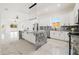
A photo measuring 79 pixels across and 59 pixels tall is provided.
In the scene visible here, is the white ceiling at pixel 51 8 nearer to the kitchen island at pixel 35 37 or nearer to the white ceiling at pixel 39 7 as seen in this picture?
the white ceiling at pixel 39 7

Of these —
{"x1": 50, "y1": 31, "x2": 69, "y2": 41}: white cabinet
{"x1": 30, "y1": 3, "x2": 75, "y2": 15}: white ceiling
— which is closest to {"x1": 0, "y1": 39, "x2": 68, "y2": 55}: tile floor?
{"x1": 50, "y1": 31, "x2": 69, "y2": 41}: white cabinet

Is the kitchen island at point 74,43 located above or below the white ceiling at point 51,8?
below

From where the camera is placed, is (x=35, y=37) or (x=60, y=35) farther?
(x=35, y=37)

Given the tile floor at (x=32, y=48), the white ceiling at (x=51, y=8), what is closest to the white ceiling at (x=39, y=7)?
the white ceiling at (x=51, y=8)

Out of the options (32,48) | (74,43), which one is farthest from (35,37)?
(74,43)

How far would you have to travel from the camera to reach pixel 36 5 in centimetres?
208

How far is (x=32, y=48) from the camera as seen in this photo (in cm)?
212

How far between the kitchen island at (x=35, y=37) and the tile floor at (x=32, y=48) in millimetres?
117

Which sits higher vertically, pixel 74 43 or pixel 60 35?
pixel 60 35

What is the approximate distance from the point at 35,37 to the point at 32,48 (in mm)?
308

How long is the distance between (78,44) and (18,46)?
4.59 ft

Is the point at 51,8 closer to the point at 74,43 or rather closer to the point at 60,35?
the point at 60,35

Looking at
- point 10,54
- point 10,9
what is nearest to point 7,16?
point 10,9

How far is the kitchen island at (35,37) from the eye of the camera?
2156mm
